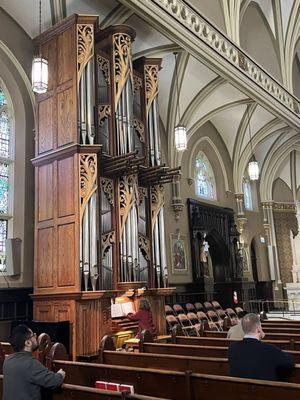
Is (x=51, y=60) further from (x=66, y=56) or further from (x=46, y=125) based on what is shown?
(x=46, y=125)

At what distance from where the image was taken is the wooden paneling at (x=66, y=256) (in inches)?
309

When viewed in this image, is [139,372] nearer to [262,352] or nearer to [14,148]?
[262,352]

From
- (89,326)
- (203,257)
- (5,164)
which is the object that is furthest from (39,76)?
(203,257)

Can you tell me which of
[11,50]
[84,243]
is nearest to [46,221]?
[84,243]

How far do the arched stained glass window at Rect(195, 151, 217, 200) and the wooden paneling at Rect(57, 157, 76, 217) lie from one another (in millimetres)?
8751

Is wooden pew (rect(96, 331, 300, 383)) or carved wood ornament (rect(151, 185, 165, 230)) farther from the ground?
carved wood ornament (rect(151, 185, 165, 230))

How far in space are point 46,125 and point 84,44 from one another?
1.87m

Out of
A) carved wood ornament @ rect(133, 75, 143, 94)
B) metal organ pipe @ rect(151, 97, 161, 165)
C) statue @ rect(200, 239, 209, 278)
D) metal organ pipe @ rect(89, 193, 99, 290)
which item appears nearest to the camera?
metal organ pipe @ rect(89, 193, 99, 290)

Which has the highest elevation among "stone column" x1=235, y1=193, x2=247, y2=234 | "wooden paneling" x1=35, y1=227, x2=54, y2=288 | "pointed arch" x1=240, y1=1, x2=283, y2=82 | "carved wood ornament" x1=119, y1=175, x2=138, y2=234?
"pointed arch" x1=240, y1=1, x2=283, y2=82

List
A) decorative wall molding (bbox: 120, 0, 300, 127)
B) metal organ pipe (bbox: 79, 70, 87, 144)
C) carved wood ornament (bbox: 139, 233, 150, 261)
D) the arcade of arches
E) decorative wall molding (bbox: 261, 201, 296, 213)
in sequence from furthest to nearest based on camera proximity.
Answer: decorative wall molding (bbox: 261, 201, 296, 213)
carved wood ornament (bbox: 139, 233, 150, 261)
the arcade of arches
decorative wall molding (bbox: 120, 0, 300, 127)
metal organ pipe (bbox: 79, 70, 87, 144)

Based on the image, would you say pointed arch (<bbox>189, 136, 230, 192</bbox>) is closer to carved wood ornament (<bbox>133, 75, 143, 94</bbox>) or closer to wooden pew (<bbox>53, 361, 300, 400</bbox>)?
carved wood ornament (<bbox>133, 75, 143, 94</bbox>)

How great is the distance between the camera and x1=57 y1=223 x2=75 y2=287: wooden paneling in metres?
7.84

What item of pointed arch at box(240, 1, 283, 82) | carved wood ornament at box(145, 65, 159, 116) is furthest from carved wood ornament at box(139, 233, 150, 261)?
pointed arch at box(240, 1, 283, 82)

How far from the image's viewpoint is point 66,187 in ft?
27.3
